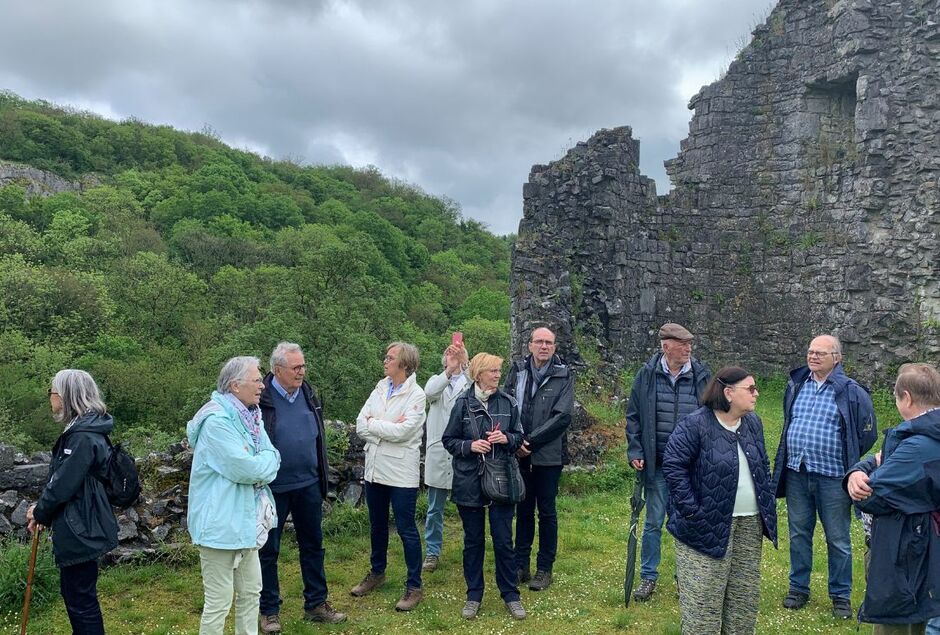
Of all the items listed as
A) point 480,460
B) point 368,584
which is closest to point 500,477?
point 480,460

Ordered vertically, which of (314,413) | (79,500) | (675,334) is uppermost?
(675,334)

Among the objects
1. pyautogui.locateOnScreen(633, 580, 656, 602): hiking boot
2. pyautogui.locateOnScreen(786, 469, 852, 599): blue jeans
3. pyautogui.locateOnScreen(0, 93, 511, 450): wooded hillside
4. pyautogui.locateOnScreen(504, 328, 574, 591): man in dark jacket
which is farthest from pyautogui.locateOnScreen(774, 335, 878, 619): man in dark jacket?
pyautogui.locateOnScreen(0, 93, 511, 450): wooded hillside

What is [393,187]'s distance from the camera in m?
67.2

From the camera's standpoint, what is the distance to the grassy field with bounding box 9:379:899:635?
205 inches

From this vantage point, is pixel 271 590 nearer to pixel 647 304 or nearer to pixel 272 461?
pixel 272 461

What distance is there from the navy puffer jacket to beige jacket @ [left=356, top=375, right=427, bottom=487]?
7.01ft

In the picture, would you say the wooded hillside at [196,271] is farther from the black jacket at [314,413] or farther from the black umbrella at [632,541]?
the black umbrella at [632,541]

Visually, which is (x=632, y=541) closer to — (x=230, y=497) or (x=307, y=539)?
(x=307, y=539)

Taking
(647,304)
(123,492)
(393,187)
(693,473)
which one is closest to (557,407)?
(693,473)

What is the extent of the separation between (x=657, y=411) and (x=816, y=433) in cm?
118

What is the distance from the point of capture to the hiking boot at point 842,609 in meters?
5.32

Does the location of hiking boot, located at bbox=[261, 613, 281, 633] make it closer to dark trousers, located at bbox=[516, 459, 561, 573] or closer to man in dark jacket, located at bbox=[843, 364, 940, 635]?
dark trousers, located at bbox=[516, 459, 561, 573]

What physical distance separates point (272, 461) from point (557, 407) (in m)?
2.36

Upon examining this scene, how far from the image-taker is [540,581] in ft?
19.6
